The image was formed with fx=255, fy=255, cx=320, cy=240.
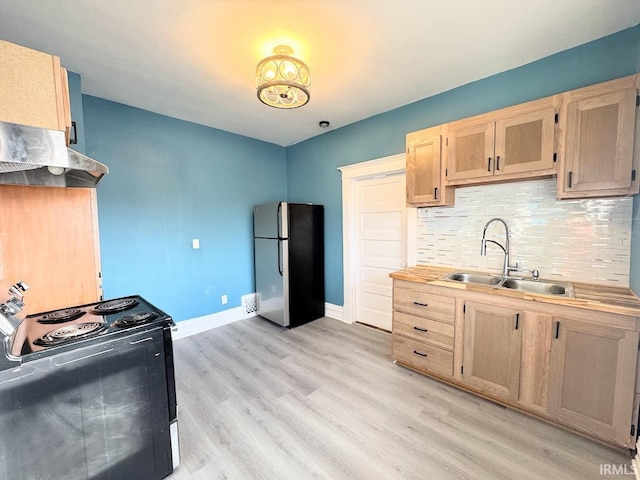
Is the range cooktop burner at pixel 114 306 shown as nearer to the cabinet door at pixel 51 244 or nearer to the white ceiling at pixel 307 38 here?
the cabinet door at pixel 51 244

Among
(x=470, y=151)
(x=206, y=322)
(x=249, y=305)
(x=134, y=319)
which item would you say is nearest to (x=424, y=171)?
(x=470, y=151)

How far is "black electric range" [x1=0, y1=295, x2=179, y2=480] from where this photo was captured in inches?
41.1

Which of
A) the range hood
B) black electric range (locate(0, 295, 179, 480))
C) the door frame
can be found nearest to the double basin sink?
the door frame

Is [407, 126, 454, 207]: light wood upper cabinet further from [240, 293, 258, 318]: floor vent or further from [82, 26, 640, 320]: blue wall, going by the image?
[240, 293, 258, 318]: floor vent

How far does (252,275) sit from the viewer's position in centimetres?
396

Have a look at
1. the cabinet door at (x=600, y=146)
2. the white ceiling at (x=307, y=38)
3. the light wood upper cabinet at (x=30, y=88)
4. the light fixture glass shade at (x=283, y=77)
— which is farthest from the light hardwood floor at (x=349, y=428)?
the white ceiling at (x=307, y=38)

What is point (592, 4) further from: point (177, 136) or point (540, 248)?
point (177, 136)

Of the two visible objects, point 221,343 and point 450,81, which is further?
point 221,343

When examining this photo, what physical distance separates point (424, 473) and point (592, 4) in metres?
2.96

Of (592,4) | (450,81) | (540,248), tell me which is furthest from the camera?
(450,81)

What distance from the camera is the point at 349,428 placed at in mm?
1754

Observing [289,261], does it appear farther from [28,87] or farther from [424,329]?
[28,87]

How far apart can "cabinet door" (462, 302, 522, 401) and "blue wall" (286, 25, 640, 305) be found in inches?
32.0

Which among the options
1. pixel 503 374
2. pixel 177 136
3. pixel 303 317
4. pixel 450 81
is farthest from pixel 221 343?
pixel 450 81
